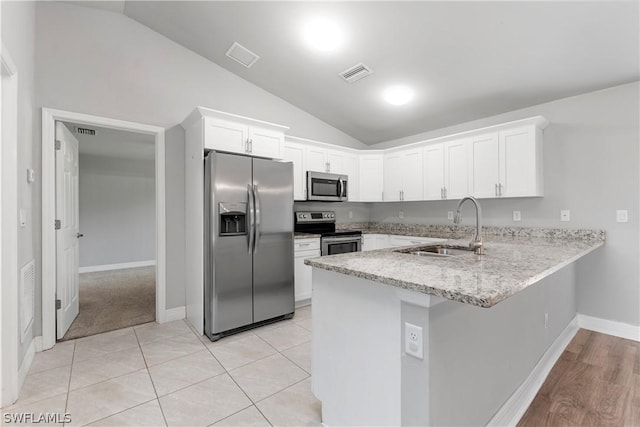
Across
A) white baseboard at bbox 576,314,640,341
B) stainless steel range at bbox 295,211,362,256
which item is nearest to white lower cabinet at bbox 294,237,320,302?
stainless steel range at bbox 295,211,362,256

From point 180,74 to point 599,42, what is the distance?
4017 mm

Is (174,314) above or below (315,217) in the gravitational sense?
below

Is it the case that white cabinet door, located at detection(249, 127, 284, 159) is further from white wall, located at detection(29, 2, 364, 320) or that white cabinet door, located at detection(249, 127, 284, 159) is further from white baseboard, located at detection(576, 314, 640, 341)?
white baseboard, located at detection(576, 314, 640, 341)

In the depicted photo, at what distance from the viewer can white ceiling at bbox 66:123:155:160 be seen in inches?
166

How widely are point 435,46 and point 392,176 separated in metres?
2.03

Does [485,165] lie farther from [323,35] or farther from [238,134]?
[238,134]

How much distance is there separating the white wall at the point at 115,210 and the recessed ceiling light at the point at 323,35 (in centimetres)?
473

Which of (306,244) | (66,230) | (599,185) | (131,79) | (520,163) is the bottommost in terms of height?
(306,244)

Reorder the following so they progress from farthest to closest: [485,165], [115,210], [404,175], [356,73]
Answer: [115,210] → [404,175] → [485,165] → [356,73]

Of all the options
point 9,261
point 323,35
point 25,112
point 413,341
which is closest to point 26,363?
point 9,261

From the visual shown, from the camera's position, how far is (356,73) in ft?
10.9

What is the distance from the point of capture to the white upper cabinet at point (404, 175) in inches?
164

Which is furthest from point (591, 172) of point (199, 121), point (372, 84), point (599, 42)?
point (199, 121)

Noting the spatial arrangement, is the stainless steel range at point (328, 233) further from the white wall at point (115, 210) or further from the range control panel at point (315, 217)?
the white wall at point (115, 210)
